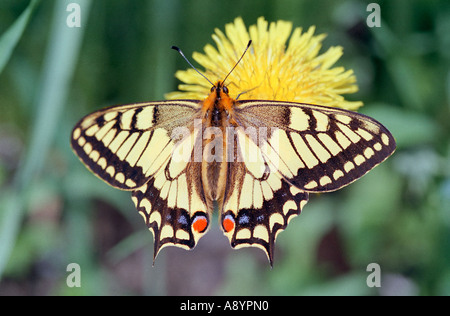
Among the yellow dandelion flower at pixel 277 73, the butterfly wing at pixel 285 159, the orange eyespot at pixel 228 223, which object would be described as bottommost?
the orange eyespot at pixel 228 223

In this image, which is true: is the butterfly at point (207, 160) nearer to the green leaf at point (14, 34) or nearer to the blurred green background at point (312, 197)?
the green leaf at point (14, 34)

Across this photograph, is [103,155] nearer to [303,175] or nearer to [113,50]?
[303,175]

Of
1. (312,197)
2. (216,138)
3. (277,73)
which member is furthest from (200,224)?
(312,197)

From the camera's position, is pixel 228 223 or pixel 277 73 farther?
pixel 277 73

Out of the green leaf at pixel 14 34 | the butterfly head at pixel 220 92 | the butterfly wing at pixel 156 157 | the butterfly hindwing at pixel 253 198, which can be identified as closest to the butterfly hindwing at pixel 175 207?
the butterfly wing at pixel 156 157

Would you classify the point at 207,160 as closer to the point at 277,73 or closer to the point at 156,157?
the point at 156,157

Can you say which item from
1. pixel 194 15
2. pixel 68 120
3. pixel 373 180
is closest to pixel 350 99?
pixel 373 180
